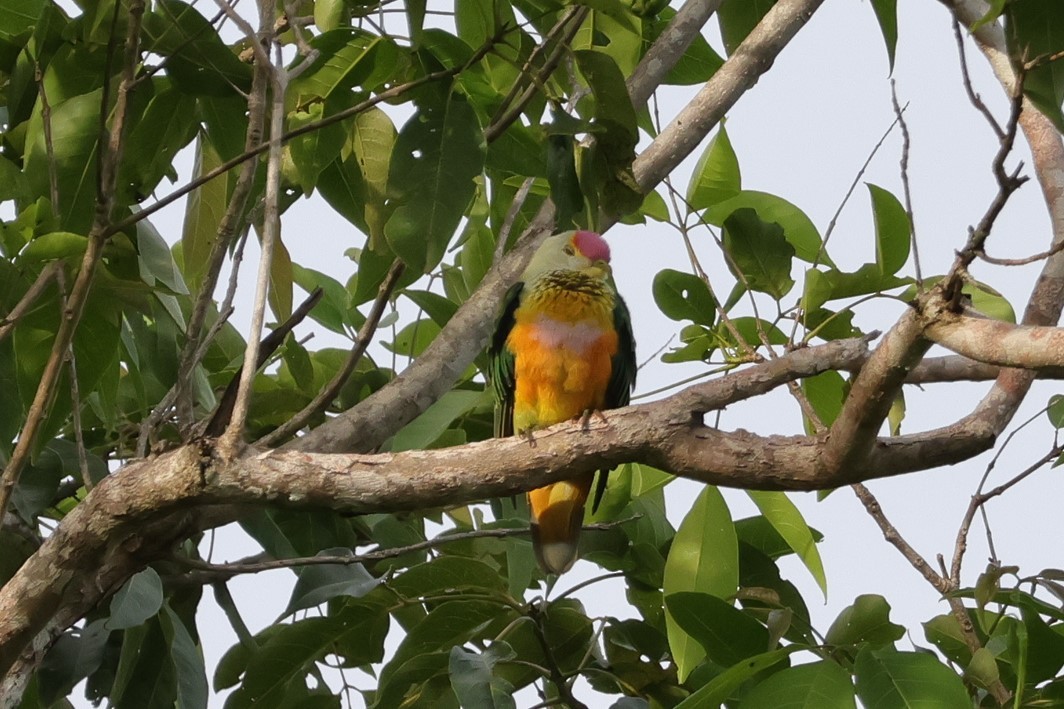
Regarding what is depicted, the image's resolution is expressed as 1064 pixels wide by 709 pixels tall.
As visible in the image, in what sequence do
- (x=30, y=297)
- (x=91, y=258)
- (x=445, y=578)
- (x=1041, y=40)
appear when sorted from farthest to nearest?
(x=445, y=578), (x=30, y=297), (x=91, y=258), (x=1041, y=40)

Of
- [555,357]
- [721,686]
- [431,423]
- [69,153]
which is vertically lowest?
[721,686]

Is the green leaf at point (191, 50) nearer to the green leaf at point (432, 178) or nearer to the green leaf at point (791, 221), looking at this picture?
the green leaf at point (432, 178)

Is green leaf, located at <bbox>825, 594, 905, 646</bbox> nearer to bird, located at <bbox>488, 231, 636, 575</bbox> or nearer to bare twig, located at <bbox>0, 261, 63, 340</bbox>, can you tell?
bird, located at <bbox>488, 231, 636, 575</bbox>

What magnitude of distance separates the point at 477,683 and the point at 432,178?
0.89m

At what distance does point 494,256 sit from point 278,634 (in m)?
1.00

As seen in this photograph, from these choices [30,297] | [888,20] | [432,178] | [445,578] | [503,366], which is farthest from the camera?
[503,366]

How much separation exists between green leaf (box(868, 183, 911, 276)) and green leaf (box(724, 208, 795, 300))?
0.62 feet

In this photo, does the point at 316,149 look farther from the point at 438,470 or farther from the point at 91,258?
the point at 438,470

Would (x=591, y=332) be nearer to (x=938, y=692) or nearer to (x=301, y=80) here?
(x=301, y=80)

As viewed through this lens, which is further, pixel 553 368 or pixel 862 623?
pixel 553 368

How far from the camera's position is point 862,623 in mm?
2252

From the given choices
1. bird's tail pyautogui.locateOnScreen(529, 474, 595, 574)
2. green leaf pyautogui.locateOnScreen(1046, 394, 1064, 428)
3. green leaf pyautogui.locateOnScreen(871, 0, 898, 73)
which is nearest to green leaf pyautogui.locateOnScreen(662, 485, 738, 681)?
bird's tail pyautogui.locateOnScreen(529, 474, 595, 574)

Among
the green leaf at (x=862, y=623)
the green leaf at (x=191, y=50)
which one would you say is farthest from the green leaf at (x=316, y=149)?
the green leaf at (x=862, y=623)

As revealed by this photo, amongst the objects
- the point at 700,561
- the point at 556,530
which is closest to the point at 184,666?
the point at 556,530
